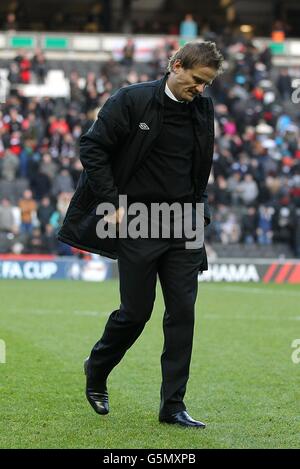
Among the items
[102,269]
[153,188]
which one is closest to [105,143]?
[153,188]

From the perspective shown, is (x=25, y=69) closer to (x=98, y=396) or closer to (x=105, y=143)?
(x=98, y=396)

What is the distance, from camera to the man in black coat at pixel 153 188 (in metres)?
6.38

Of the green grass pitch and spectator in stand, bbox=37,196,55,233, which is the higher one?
the green grass pitch

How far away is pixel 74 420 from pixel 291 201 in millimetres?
17931

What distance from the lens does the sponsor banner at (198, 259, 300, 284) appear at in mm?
22562

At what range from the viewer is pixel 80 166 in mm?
23328

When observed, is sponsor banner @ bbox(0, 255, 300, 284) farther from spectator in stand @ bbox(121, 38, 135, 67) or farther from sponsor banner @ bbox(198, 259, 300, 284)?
spectator in stand @ bbox(121, 38, 135, 67)

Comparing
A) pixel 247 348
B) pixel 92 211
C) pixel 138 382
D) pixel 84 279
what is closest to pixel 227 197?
pixel 84 279

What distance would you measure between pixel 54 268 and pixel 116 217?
16.0m

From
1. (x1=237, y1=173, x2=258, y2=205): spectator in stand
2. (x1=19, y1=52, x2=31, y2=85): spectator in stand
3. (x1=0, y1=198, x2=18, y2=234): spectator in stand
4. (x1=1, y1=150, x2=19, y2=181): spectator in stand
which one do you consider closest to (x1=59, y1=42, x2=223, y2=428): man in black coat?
(x1=0, y1=198, x2=18, y2=234): spectator in stand

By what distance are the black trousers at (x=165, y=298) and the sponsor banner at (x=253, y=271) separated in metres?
15.8

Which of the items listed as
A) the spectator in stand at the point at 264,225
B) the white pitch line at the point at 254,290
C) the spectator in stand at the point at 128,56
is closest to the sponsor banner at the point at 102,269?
the spectator in stand at the point at 264,225

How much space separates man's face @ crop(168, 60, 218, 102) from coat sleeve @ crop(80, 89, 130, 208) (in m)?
0.32

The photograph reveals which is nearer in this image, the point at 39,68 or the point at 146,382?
the point at 146,382
